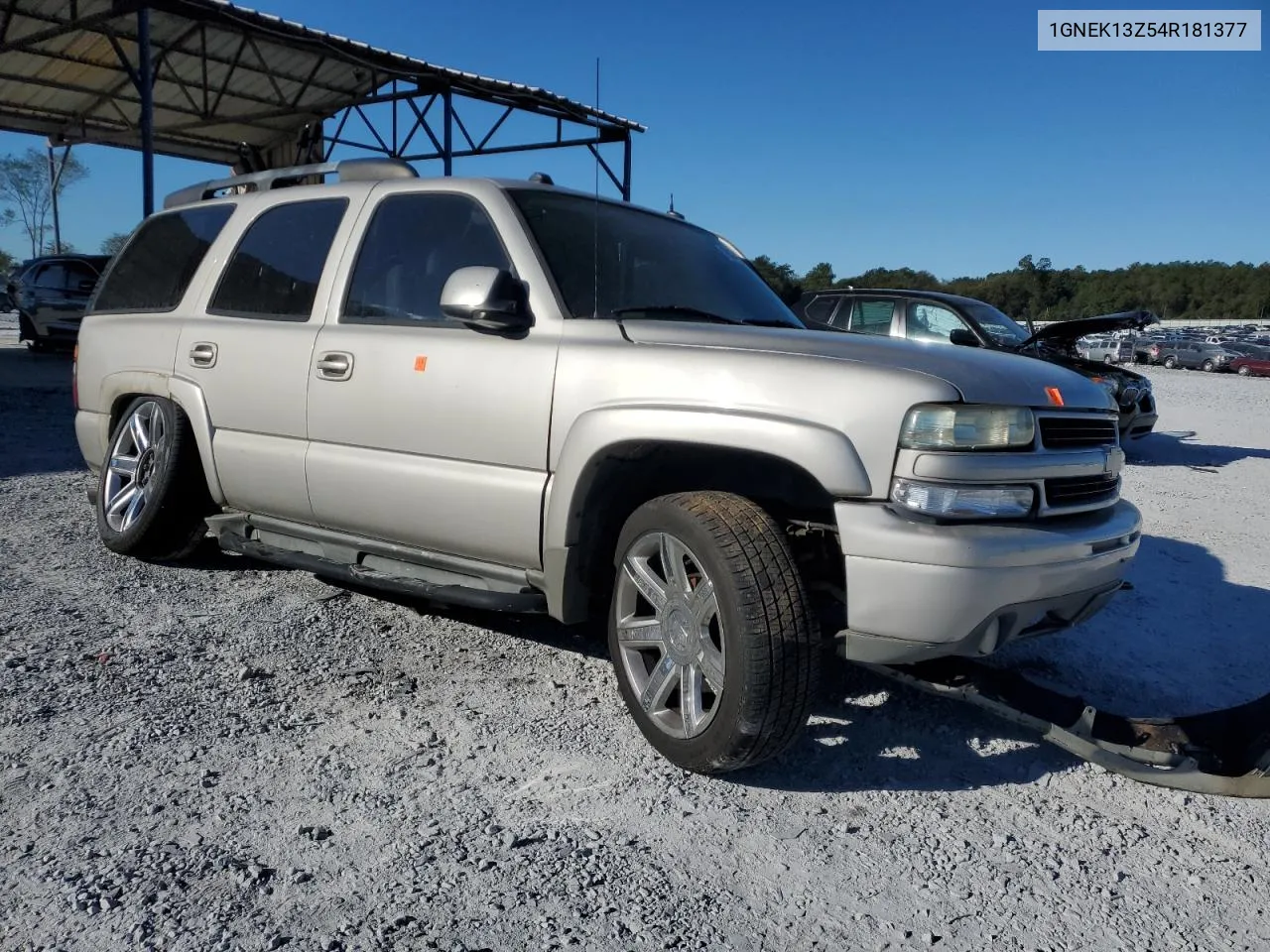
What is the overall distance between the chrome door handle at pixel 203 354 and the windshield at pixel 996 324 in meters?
7.68

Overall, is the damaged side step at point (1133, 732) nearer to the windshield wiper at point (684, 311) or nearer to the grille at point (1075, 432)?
the grille at point (1075, 432)

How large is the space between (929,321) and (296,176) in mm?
7520

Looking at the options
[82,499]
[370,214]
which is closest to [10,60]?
[82,499]

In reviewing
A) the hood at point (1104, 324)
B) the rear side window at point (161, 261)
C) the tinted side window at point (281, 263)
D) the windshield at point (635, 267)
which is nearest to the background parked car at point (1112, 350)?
the hood at point (1104, 324)

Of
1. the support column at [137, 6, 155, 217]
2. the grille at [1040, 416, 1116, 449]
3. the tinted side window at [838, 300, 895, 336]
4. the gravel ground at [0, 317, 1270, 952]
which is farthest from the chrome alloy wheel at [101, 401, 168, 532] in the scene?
the support column at [137, 6, 155, 217]

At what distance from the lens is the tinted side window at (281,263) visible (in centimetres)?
394

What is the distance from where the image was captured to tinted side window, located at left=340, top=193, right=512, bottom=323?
11.5 feet

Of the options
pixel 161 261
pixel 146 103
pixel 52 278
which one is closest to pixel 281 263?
pixel 161 261

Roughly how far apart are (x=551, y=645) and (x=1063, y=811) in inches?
76.0

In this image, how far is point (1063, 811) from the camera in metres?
2.70

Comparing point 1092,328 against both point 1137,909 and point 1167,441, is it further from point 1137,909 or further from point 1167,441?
point 1167,441

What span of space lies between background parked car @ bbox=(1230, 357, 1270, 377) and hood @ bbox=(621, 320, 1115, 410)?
1561 inches

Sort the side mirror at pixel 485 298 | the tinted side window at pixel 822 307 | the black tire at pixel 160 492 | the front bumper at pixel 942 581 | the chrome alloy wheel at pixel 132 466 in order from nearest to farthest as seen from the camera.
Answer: the front bumper at pixel 942 581
the side mirror at pixel 485 298
the black tire at pixel 160 492
the chrome alloy wheel at pixel 132 466
the tinted side window at pixel 822 307

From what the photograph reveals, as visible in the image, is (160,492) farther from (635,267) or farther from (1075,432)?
(1075,432)
